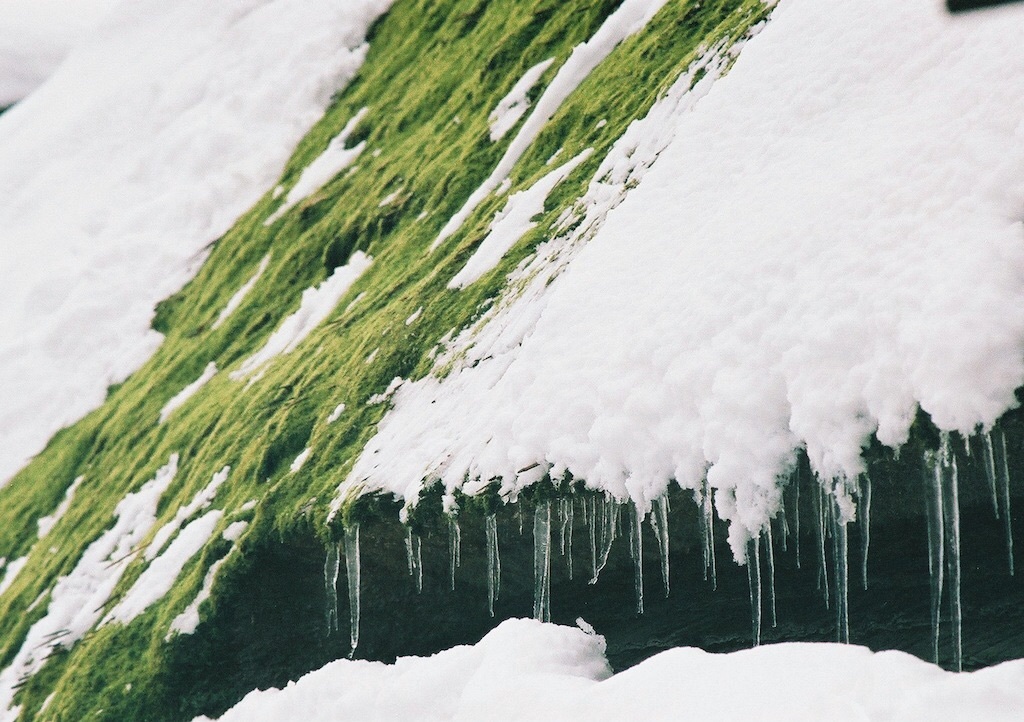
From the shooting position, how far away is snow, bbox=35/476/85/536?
11797 mm

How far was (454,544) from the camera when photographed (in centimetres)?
641

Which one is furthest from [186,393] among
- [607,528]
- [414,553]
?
[607,528]

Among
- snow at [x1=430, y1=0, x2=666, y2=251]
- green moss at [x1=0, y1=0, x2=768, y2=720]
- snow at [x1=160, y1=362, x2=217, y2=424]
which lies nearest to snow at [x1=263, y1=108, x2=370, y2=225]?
green moss at [x1=0, y1=0, x2=768, y2=720]

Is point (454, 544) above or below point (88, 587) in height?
below

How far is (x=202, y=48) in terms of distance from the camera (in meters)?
24.2

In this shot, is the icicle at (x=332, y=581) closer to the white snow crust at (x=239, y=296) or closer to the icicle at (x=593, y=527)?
the icicle at (x=593, y=527)

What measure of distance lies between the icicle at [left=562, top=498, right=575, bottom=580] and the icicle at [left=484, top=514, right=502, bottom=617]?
0.44m

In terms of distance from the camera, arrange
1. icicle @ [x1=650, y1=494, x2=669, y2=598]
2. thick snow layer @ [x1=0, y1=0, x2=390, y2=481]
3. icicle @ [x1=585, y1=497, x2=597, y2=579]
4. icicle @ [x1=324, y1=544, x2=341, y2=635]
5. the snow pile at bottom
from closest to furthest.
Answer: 1. the snow pile at bottom
2. icicle @ [x1=650, y1=494, x2=669, y2=598]
3. icicle @ [x1=585, y1=497, x2=597, y2=579]
4. icicle @ [x1=324, y1=544, x2=341, y2=635]
5. thick snow layer @ [x1=0, y1=0, x2=390, y2=481]

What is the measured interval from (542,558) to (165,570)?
13.6 feet

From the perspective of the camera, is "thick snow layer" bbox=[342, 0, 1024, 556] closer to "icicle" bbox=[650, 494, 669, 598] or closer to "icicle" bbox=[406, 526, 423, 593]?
"icicle" bbox=[650, 494, 669, 598]

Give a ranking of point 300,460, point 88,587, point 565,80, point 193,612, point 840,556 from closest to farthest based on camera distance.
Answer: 1. point 840,556
2. point 193,612
3. point 300,460
4. point 88,587
5. point 565,80

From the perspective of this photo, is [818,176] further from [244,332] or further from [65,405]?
[65,405]

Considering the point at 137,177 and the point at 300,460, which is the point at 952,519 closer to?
the point at 300,460

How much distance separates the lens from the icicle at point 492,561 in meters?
6.11
